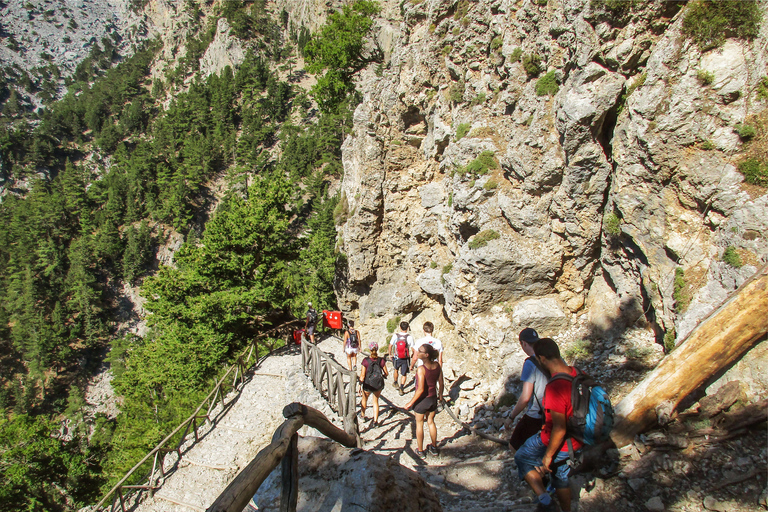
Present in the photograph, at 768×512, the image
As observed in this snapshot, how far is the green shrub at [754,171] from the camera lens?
4.77 meters

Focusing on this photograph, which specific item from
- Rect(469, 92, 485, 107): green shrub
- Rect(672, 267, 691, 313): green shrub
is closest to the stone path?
Rect(672, 267, 691, 313): green shrub

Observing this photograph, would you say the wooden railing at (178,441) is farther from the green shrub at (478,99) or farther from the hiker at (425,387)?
the green shrub at (478,99)

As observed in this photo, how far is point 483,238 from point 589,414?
7.01 meters

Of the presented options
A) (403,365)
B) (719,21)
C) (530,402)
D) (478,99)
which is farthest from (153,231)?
(719,21)

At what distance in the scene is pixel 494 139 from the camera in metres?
10.3

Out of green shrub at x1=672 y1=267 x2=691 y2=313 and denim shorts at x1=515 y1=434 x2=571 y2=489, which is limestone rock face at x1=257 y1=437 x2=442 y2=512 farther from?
green shrub at x1=672 y1=267 x2=691 y2=313

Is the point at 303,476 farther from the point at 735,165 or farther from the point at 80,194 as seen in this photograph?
the point at 80,194

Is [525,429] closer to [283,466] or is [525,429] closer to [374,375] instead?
[283,466]

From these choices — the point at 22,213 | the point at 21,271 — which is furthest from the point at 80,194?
the point at 21,271

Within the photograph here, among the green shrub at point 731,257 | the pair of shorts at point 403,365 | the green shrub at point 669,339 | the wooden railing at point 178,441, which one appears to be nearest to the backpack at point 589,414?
the green shrub at point 731,257

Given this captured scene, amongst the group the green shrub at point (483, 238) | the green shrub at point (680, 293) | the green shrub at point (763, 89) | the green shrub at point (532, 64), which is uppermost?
the green shrub at point (532, 64)

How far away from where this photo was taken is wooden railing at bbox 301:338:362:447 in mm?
5227

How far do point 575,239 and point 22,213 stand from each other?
9020cm

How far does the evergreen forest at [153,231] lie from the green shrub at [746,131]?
14764 mm
